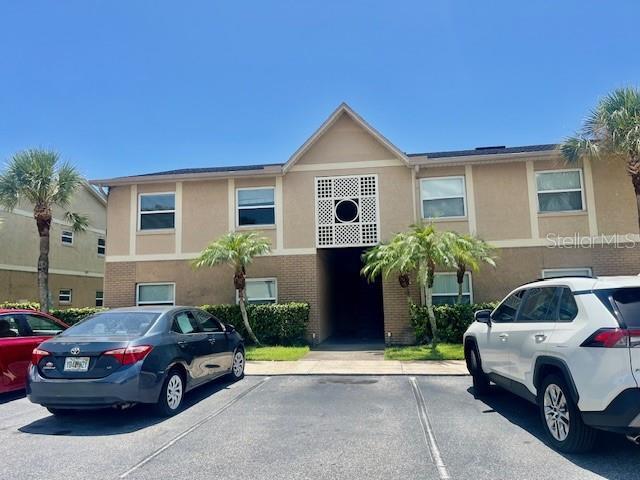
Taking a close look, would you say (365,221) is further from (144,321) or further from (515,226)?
(144,321)

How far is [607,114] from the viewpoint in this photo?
13.2 meters

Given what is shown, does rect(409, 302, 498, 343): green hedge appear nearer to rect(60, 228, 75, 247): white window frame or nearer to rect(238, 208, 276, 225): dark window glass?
rect(238, 208, 276, 225): dark window glass

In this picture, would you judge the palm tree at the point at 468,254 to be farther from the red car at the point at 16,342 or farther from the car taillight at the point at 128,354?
the red car at the point at 16,342

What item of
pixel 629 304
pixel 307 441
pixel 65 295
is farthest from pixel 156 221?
pixel 629 304

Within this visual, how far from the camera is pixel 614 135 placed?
12.9 meters

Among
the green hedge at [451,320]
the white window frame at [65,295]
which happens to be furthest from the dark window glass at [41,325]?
the white window frame at [65,295]

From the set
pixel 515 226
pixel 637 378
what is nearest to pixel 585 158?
pixel 515 226

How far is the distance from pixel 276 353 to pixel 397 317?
14.2ft

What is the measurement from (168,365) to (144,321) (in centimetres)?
83

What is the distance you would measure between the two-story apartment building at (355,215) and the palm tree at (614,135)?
1.19 meters

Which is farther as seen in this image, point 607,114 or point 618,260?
point 618,260

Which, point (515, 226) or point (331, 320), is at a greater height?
point (515, 226)

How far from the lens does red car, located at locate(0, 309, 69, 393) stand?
25.8 feet

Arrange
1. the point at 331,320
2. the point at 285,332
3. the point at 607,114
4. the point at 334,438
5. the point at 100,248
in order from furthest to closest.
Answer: the point at 100,248 < the point at 331,320 < the point at 285,332 < the point at 607,114 < the point at 334,438
